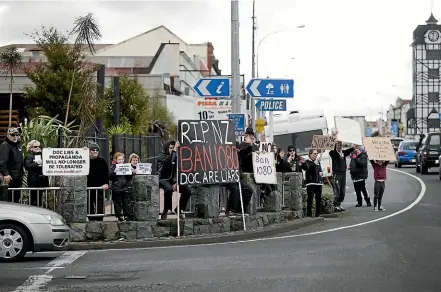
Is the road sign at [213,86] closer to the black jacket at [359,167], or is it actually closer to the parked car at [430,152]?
the black jacket at [359,167]

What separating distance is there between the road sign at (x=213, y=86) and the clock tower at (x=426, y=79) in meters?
97.6

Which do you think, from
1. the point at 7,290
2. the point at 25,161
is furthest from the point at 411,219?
the point at 7,290

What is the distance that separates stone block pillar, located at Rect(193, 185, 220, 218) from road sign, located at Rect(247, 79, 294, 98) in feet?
22.9

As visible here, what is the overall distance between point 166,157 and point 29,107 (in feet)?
45.6

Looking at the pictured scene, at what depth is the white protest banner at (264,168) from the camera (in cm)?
1809

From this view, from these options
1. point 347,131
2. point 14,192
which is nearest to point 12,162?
point 14,192

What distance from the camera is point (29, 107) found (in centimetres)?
2959

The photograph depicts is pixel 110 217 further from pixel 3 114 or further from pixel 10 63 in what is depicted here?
pixel 3 114

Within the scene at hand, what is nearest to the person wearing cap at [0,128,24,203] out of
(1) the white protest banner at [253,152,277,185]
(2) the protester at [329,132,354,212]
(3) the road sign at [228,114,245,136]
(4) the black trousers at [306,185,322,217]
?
(1) the white protest banner at [253,152,277,185]

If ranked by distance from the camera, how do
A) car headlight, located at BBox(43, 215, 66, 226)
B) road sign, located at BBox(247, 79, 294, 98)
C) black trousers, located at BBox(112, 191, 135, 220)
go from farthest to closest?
road sign, located at BBox(247, 79, 294, 98) < black trousers, located at BBox(112, 191, 135, 220) < car headlight, located at BBox(43, 215, 66, 226)

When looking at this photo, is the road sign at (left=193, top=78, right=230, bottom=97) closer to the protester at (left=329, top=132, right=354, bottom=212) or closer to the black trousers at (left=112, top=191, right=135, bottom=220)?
the protester at (left=329, top=132, right=354, bottom=212)

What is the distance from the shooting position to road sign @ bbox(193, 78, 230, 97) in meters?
23.1

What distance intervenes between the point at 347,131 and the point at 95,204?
11342 millimetres

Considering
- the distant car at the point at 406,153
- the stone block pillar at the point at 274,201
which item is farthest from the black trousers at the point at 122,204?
the distant car at the point at 406,153
